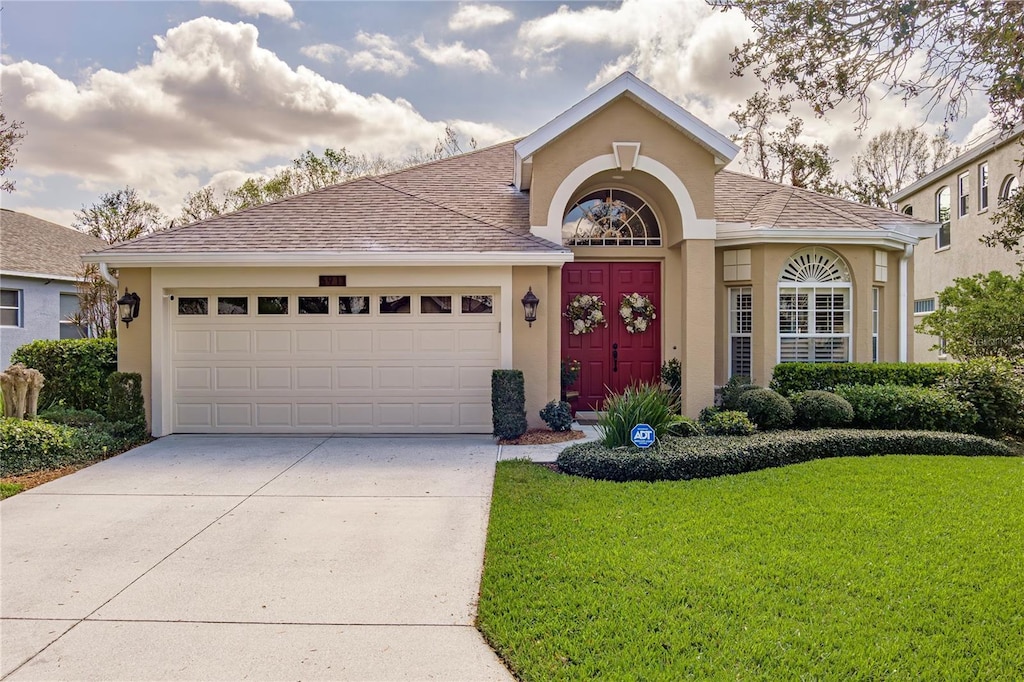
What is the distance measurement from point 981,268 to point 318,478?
20.6 m

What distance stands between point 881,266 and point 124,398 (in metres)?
13.2

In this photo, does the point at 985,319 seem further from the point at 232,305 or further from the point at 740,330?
the point at 232,305

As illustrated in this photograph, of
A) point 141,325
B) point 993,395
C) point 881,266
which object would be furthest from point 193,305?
point 993,395

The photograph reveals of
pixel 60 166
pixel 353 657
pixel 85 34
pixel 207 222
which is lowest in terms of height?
pixel 353 657

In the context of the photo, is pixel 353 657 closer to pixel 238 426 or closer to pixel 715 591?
pixel 715 591

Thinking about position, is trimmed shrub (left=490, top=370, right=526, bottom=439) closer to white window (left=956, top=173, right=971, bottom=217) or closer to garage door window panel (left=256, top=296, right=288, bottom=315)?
garage door window panel (left=256, top=296, right=288, bottom=315)

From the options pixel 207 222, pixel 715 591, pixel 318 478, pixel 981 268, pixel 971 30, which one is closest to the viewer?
pixel 715 591

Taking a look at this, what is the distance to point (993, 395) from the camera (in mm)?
9328

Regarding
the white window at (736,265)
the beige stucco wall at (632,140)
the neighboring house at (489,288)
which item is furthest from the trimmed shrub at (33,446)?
the white window at (736,265)

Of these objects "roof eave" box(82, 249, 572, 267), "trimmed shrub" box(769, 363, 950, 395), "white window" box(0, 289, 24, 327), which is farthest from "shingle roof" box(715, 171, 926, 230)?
"white window" box(0, 289, 24, 327)

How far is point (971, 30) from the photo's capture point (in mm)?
5328

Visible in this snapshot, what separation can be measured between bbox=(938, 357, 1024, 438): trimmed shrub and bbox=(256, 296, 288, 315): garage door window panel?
1072 centimetres

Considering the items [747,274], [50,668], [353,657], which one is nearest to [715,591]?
[353,657]

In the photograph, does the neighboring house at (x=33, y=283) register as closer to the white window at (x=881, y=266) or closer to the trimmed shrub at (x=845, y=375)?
the trimmed shrub at (x=845, y=375)
